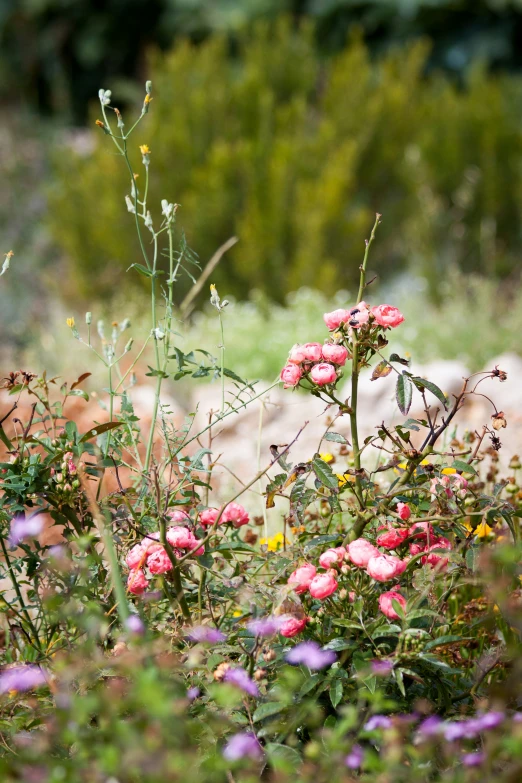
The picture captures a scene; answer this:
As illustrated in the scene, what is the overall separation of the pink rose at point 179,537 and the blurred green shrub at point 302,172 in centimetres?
427

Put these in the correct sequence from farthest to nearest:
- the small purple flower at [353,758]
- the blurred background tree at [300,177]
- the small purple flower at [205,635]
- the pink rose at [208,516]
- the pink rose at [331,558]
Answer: the blurred background tree at [300,177], the pink rose at [208,516], the pink rose at [331,558], the small purple flower at [205,635], the small purple flower at [353,758]

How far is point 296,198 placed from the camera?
5.71 metres

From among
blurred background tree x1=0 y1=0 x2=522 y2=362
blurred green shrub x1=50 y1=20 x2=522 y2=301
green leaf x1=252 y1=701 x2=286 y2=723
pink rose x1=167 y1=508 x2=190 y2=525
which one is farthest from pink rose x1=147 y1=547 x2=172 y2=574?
blurred green shrub x1=50 y1=20 x2=522 y2=301

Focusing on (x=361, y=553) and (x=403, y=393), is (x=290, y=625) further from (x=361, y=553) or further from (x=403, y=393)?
(x=403, y=393)

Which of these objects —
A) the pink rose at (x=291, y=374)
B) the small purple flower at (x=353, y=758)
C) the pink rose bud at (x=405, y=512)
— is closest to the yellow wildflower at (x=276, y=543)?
the pink rose bud at (x=405, y=512)

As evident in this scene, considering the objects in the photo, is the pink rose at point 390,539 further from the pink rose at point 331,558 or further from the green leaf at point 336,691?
the green leaf at point 336,691

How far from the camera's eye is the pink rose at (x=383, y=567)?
45.1 inches

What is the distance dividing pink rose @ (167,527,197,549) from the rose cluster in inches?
11.4

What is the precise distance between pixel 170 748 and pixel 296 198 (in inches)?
204

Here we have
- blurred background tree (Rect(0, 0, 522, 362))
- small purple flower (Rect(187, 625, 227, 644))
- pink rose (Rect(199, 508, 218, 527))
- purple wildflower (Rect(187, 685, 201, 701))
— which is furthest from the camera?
blurred background tree (Rect(0, 0, 522, 362))

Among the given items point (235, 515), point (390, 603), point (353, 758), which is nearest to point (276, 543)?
point (235, 515)

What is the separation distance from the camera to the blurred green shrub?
5672 mm

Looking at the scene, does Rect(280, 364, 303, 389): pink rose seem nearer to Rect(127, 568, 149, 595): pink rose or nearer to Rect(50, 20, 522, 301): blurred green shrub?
Rect(127, 568, 149, 595): pink rose

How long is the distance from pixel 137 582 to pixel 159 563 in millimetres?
54
